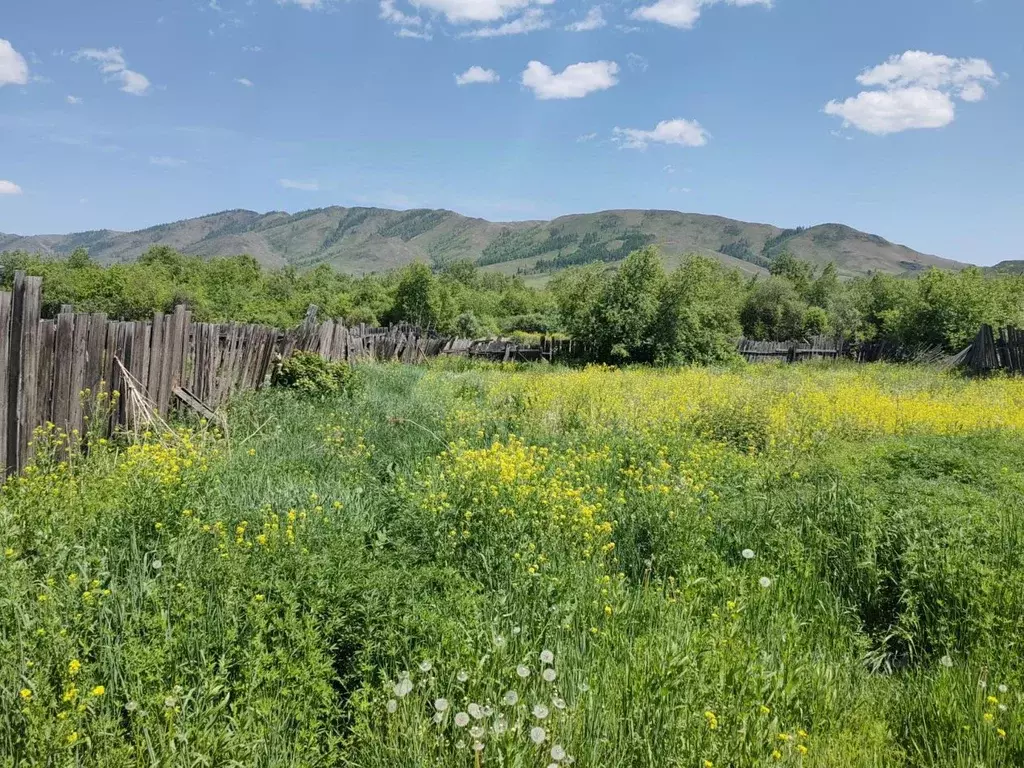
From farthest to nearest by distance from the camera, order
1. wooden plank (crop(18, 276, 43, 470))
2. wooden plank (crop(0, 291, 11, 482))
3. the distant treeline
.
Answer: the distant treeline, wooden plank (crop(18, 276, 43, 470)), wooden plank (crop(0, 291, 11, 482))

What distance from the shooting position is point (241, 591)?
3.01 metres

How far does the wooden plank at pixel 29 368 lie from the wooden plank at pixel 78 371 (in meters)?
0.41

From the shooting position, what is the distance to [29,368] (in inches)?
199

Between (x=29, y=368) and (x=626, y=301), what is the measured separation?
20510mm

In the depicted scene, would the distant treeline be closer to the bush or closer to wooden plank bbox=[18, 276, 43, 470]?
the bush

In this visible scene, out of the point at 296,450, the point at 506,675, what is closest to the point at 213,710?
the point at 506,675

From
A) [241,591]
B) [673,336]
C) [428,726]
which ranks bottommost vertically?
[428,726]

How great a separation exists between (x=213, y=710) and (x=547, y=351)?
2550 cm

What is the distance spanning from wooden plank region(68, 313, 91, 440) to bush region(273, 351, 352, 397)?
449 centimetres

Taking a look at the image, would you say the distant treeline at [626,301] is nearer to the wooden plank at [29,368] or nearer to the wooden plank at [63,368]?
the wooden plank at [63,368]

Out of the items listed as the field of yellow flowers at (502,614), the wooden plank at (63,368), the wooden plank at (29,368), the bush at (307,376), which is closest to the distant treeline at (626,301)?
the bush at (307,376)

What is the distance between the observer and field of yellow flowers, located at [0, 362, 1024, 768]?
2.38 meters

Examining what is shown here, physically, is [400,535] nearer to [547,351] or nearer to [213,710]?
[213,710]

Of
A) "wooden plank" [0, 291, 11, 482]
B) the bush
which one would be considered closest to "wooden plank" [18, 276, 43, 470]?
"wooden plank" [0, 291, 11, 482]
